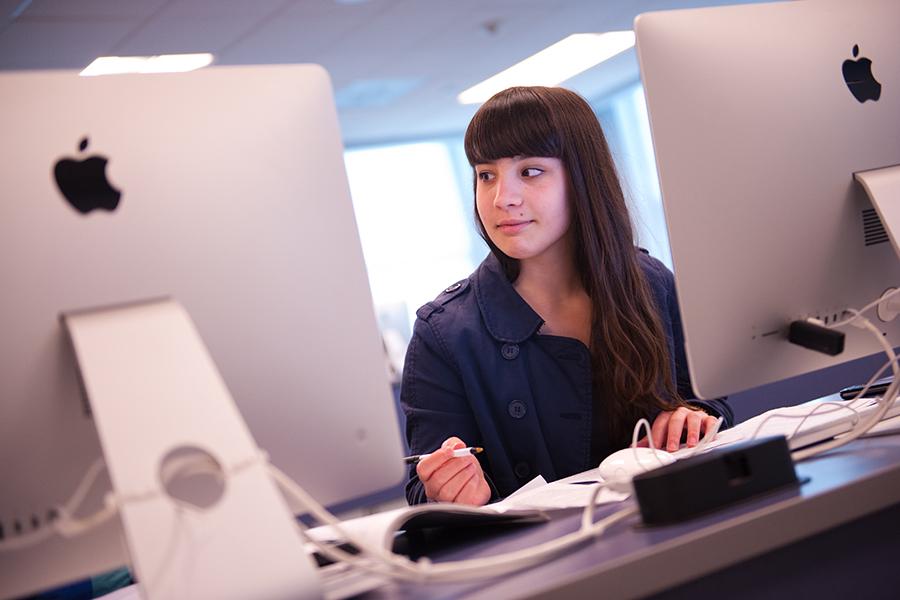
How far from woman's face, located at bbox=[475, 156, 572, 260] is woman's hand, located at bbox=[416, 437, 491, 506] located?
0.45m

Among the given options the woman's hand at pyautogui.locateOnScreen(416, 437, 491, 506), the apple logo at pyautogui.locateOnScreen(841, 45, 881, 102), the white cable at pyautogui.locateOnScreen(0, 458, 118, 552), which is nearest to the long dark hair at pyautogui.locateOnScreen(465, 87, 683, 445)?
the woman's hand at pyautogui.locateOnScreen(416, 437, 491, 506)

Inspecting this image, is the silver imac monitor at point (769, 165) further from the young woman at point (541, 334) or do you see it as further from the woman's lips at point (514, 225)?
the woman's lips at point (514, 225)

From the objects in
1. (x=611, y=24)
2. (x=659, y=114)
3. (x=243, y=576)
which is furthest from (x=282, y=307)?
(x=611, y=24)

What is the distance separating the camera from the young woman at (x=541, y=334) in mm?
1472

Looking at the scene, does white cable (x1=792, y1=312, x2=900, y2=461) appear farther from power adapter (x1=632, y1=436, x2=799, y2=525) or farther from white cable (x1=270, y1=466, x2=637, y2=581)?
white cable (x1=270, y1=466, x2=637, y2=581)

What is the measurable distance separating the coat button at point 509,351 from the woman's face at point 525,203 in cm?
15

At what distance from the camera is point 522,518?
91 centimetres

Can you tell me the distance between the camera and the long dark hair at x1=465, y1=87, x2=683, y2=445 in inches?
57.9

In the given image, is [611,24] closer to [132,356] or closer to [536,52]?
[536,52]

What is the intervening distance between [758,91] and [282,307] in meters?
0.56

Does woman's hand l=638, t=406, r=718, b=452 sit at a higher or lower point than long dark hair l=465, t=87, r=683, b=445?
lower

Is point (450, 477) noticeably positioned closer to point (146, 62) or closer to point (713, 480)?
point (713, 480)

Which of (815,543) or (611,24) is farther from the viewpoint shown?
(611,24)

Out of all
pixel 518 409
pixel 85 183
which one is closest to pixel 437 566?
pixel 85 183
